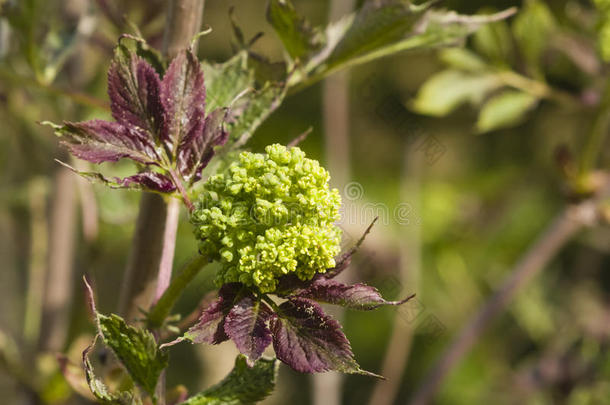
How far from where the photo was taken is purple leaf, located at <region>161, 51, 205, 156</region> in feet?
1.41

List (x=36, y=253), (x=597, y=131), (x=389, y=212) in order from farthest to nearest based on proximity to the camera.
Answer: (x=389, y=212), (x=36, y=253), (x=597, y=131)

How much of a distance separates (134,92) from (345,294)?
0.63 feet

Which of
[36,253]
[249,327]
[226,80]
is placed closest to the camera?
[249,327]

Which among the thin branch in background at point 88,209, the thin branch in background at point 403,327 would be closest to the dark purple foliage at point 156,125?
the thin branch in background at point 88,209

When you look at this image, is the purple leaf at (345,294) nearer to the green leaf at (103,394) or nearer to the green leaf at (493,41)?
the green leaf at (103,394)

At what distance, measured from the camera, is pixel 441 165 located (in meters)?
2.09

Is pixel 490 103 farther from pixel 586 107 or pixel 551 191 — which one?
pixel 551 191

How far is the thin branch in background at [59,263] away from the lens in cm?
91

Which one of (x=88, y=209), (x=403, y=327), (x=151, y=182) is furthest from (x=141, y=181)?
(x=403, y=327)

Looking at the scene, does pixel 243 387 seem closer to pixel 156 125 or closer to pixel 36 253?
pixel 156 125

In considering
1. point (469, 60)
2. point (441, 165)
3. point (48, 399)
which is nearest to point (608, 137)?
point (469, 60)

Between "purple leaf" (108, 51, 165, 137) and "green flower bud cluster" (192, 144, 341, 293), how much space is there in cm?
7

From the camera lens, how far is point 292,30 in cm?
52

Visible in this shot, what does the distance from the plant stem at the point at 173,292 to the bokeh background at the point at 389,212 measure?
130 millimetres
